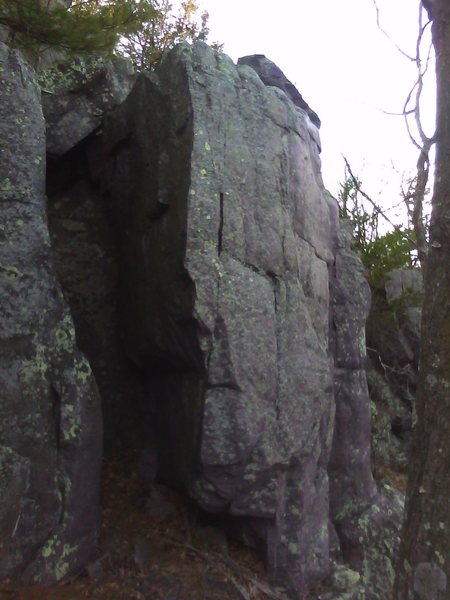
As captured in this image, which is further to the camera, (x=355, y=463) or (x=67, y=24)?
(x=355, y=463)

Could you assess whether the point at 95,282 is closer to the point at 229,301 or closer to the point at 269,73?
the point at 229,301

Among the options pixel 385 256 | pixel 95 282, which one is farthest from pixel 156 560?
pixel 385 256

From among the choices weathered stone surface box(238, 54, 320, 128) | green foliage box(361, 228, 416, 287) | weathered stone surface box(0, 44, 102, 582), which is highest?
weathered stone surface box(238, 54, 320, 128)

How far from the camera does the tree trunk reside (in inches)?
127

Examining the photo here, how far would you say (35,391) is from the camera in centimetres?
599

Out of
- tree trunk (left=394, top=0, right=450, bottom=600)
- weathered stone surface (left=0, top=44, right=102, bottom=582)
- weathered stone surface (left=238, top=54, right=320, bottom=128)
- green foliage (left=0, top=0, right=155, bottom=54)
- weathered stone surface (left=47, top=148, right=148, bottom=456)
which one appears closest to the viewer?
tree trunk (left=394, top=0, right=450, bottom=600)

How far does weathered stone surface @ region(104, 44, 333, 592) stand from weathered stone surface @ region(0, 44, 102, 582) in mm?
1120

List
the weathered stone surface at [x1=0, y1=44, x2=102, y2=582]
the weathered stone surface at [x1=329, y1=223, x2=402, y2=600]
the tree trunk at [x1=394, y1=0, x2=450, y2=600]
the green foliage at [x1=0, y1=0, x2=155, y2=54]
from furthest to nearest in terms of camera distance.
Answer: the weathered stone surface at [x1=329, y1=223, x2=402, y2=600], the green foliage at [x1=0, y1=0, x2=155, y2=54], the weathered stone surface at [x1=0, y1=44, x2=102, y2=582], the tree trunk at [x1=394, y1=0, x2=450, y2=600]

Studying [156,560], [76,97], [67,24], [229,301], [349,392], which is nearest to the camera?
[156,560]

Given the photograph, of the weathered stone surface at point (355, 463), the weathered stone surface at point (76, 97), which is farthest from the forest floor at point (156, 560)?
the weathered stone surface at point (76, 97)

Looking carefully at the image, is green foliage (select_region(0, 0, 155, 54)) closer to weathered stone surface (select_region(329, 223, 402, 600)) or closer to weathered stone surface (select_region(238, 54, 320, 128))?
weathered stone surface (select_region(238, 54, 320, 128))

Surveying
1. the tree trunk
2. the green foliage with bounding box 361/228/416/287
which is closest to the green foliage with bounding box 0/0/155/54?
the tree trunk

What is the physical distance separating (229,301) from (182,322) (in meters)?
0.54

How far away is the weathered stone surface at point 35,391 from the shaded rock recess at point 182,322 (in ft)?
0.06
